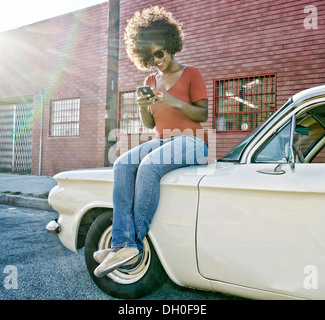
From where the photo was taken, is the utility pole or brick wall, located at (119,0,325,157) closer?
the utility pole

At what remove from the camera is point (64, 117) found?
1114 centimetres

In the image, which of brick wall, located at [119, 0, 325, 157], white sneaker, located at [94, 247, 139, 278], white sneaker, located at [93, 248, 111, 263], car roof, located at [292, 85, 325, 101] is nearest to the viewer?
car roof, located at [292, 85, 325, 101]

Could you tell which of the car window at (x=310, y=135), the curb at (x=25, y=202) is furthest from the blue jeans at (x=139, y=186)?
the curb at (x=25, y=202)

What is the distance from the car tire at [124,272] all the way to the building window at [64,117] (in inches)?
351

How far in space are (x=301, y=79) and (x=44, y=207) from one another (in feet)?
20.3

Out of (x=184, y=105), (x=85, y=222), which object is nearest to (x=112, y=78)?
(x=184, y=105)

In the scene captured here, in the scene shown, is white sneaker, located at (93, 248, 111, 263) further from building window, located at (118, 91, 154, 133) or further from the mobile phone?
building window, located at (118, 91, 154, 133)

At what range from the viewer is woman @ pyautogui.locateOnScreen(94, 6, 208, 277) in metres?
1.99

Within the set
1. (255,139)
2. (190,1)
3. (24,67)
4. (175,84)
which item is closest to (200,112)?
(175,84)

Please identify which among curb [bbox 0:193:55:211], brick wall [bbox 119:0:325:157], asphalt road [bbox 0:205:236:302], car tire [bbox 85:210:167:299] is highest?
brick wall [bbox 119:0:325:157]

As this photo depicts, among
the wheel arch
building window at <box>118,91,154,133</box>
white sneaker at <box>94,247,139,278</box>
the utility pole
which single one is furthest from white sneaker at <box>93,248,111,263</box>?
building window at <box>118,91,154,133</box>

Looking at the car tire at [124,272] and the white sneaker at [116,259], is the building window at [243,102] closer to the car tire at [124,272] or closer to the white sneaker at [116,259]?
the car tire at [124,272]

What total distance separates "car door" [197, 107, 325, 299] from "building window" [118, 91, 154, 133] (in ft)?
25.6

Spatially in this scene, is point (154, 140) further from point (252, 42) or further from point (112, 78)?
point (252, 42)
